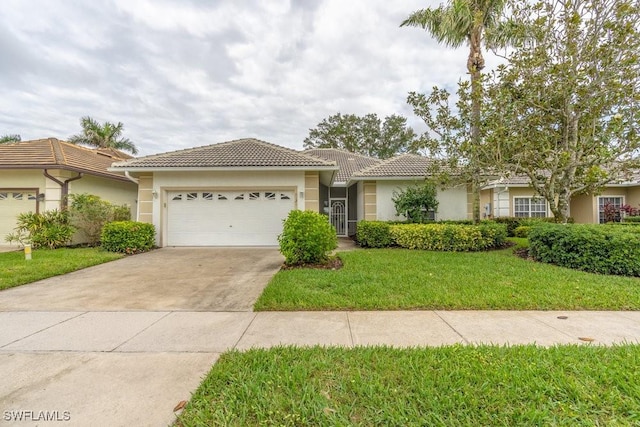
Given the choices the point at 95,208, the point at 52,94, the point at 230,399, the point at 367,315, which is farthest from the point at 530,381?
the point at 52,94

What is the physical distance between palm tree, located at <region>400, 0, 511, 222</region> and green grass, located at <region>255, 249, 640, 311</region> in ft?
14.1

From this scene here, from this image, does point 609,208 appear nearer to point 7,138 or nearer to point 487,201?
point 487,201

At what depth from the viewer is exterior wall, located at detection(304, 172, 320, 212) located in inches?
451

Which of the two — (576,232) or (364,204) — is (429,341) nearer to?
(576,232)

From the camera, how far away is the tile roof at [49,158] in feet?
36.8

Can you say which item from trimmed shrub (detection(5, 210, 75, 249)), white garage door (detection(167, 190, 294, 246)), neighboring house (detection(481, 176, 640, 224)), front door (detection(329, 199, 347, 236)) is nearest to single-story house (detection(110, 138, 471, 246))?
white garage door (detection(167, 190, 294, 246))

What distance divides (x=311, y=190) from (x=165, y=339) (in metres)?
8.57

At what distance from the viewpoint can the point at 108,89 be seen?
14.6 meters

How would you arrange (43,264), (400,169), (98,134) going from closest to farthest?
(43,264) < (400,169) < (98,134)

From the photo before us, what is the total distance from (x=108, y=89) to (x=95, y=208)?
759cm

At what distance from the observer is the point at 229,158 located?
11.4m

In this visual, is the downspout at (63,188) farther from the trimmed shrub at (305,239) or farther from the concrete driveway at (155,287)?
the trimmed shrub at (305,239)

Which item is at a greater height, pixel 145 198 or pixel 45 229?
pixel 145 198

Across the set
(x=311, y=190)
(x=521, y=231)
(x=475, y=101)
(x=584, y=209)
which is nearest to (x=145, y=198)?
(x=311, y=190)
